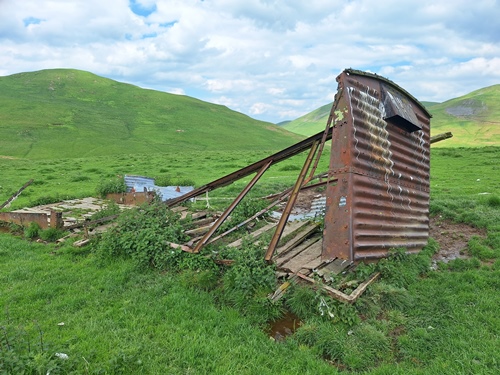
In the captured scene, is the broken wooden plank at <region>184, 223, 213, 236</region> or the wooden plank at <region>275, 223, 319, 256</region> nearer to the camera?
the wooden plank at <region>275, 223, 319, 256</region>

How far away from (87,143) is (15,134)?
33.5 ft

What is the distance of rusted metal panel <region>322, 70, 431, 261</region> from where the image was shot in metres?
5.53

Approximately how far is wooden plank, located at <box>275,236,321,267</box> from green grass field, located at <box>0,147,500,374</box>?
0.66m

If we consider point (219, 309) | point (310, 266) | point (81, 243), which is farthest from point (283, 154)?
point (81, 243)

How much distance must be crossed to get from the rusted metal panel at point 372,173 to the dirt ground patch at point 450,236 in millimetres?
581

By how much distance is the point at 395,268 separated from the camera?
5.80 metres

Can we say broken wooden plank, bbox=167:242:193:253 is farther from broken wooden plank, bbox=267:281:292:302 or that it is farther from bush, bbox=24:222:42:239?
bush, bbox=24:222:42:239

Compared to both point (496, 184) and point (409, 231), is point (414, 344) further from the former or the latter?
point (496, 184)

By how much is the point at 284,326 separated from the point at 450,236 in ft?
17.3

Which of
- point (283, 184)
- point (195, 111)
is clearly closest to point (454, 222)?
point (283, 184)

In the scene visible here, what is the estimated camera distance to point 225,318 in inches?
195

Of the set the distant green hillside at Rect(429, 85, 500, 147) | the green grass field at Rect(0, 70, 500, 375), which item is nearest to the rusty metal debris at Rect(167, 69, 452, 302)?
the green grass field at Rect(0, 70, 500, 375)

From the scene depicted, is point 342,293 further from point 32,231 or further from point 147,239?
point 32,231

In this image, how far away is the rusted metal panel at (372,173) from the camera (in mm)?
5527
